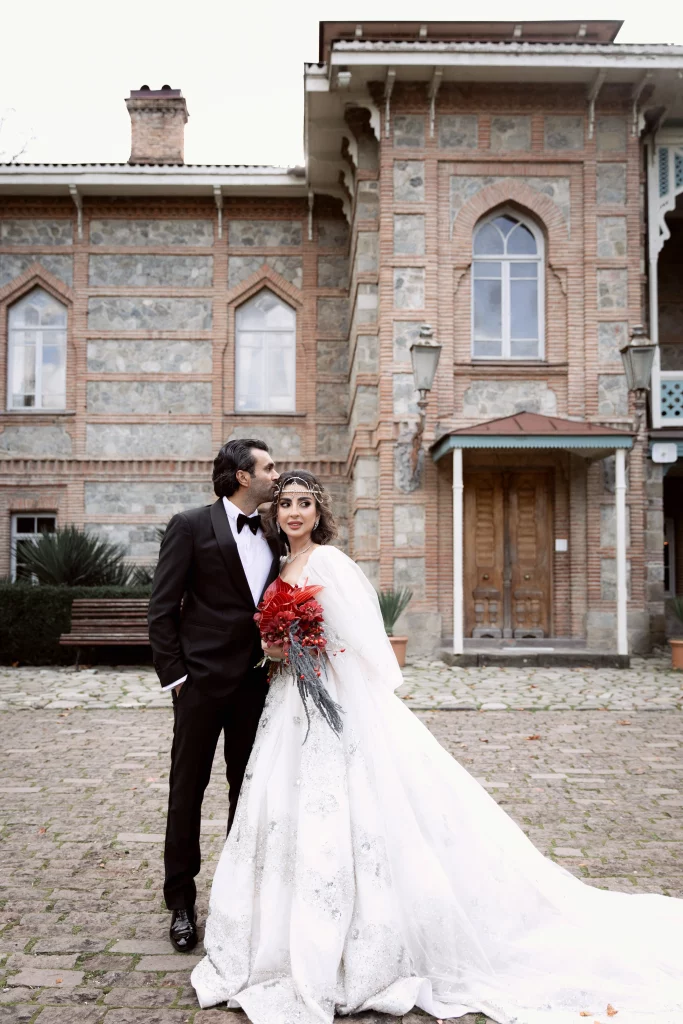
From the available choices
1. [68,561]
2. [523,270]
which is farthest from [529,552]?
[68,561]

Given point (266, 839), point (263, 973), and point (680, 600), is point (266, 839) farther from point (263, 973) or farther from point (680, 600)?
point (680, 600)

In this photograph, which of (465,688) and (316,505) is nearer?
(316,505)

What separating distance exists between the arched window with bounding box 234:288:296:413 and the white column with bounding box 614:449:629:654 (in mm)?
7097

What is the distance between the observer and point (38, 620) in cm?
1335

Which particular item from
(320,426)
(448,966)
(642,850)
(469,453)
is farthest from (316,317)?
(448,966)

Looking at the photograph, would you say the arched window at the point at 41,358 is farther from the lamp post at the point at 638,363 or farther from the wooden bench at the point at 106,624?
the lamp post at the point at 638,363

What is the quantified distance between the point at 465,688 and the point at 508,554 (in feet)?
13.0

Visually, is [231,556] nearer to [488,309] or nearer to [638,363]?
[638,363]

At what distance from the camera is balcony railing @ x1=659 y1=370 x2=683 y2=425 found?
1492 centimetres

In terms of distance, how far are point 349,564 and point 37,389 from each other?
51.6 feet

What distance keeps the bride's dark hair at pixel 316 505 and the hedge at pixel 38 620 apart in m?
9.86

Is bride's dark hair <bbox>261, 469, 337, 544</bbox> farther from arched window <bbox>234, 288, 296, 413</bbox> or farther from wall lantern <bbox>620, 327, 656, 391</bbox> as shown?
arched window <bbox>234, 288, 296, 413</bbox>

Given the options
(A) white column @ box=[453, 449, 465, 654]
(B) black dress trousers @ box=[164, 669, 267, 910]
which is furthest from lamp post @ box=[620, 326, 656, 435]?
(B) black dress trousers @ box=[164, 669, 267, 910]

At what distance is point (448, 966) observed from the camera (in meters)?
3.31
